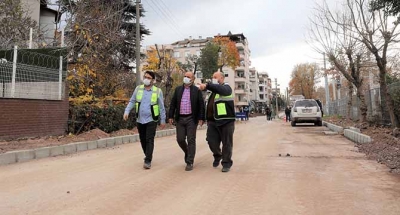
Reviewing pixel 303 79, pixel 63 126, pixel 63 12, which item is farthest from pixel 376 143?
pixel 303 79

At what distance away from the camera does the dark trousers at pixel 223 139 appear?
6.04m

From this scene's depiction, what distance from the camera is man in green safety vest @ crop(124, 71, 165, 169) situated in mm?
6426

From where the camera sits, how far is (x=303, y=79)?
72.6 meters

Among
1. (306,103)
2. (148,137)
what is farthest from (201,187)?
(306,103)

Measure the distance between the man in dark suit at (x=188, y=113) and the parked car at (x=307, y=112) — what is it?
1625 cm

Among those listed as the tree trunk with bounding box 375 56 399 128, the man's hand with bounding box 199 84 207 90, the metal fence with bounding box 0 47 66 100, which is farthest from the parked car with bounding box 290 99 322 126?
the man's hand with bounding box 199 84 207 90

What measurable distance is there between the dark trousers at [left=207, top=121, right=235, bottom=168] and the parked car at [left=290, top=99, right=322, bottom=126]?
1603cm

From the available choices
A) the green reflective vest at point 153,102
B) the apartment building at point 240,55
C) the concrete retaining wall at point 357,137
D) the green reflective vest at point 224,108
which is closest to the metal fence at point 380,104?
the concrete retaining wall at point 357,137

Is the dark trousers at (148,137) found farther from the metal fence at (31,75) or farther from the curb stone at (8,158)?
the metal fence at (31,75)

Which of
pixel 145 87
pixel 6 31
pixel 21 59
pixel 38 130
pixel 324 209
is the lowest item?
pixel 324 209

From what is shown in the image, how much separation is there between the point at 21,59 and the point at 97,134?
329cm

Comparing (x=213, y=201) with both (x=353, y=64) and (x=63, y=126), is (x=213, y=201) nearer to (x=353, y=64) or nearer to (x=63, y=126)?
(x=63, y=126)

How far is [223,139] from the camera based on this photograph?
6113 millimetres

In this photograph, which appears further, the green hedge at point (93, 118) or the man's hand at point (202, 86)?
the green hedge at point (93, 118)
